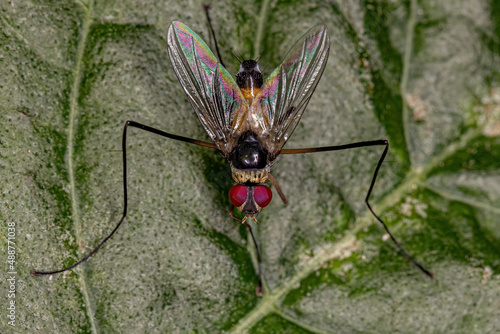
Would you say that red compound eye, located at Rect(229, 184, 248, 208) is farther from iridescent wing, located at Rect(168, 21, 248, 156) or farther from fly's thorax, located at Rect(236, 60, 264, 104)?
fly's thorax, located at Rect(236, 60, 264, 104)

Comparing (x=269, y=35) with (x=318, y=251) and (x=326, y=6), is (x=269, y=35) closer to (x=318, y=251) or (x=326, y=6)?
(x=326, y=6)

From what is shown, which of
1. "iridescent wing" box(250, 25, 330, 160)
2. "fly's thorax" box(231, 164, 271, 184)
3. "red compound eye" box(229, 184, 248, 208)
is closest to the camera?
"red compound eye" box(229, 184, 248, 208)

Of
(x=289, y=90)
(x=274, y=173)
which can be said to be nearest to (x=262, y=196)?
(x=274, y=173)

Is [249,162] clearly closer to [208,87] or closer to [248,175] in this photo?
[248,175]

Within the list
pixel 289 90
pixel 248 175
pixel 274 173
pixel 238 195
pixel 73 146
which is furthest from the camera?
pixel 274 173

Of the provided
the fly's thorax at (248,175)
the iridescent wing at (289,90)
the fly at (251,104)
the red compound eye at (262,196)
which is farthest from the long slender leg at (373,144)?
the red compound eye at (262,196)

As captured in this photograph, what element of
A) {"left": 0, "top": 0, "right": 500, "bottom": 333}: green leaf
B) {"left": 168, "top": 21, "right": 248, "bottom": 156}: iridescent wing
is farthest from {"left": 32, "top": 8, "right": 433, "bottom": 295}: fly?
{"left": 0, "top": 0, "right": 500, "bottom": 333}: green leaf

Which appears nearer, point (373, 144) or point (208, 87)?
point (208, 87)

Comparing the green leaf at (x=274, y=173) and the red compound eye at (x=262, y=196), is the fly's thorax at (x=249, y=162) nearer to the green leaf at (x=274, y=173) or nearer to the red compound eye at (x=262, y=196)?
the red compound eye at (x=262, y=196)
